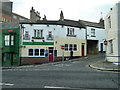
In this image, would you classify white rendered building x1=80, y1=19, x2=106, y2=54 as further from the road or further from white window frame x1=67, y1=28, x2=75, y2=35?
the road

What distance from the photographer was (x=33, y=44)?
2359 cm

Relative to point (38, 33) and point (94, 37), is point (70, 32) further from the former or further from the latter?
point (94, 37)

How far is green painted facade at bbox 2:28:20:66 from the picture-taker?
24281mm

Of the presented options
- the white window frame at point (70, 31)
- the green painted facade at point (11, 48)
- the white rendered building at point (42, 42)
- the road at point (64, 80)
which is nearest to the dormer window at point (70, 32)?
the white window frame at point (70, 31)

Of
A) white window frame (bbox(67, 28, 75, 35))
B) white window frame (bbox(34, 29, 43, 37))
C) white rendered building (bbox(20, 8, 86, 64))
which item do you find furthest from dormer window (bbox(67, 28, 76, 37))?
white window frame (bbox(34, 29, 43, 37))

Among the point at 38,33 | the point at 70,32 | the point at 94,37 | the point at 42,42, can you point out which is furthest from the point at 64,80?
the point at 94,37

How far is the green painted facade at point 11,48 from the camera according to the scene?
2428 cm

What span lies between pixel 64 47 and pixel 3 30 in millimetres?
12542

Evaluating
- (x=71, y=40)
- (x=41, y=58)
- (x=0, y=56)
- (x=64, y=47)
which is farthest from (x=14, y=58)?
(x=71, y=40)

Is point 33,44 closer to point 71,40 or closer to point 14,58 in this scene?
point 14,58

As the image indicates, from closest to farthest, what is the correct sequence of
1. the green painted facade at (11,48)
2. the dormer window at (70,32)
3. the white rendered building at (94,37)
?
the green painted facade at (11,48) → the dormer window at (70,32) → the white rendered building at (94,37)

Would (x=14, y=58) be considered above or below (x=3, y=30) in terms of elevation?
below

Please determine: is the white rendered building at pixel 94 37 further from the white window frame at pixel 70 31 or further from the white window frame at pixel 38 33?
the white window frame at pixel 38 33

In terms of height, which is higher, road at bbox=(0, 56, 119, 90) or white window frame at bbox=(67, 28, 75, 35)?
white window frame at bbox=(67, 28, 75, 35)
